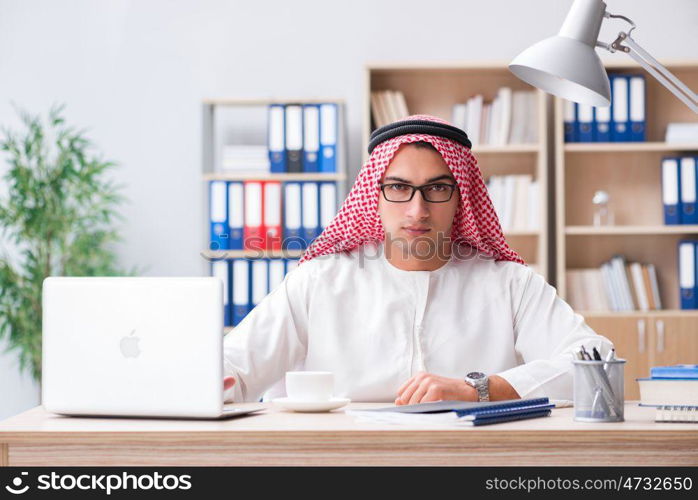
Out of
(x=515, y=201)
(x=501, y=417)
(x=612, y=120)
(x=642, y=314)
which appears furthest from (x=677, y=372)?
(x=612, y=120)

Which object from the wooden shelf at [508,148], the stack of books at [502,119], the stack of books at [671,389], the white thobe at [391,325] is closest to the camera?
the stack of books at [671,389]

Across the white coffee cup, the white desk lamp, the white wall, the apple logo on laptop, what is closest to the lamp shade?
the white desk lamp

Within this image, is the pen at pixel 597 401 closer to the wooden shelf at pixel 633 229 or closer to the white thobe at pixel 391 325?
the white thobe at pixel 391 325

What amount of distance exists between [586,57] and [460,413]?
758 mm

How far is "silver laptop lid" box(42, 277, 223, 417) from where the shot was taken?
1.50 metres

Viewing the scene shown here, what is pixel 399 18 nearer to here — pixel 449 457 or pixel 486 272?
pixel 486 272

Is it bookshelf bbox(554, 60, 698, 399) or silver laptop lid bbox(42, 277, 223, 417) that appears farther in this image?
bookshelf bbox(554, 60, 698, 399)

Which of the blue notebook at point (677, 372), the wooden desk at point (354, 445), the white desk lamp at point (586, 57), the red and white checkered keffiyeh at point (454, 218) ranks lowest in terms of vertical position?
the wooden desk at point (354, 445)

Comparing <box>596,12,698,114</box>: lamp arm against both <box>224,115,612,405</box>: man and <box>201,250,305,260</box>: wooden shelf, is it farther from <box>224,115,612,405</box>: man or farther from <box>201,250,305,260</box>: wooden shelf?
<box>201,250,305,260</box>: wooden shelf

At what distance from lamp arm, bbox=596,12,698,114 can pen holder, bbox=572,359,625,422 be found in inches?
22.0

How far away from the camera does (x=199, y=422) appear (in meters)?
1.50

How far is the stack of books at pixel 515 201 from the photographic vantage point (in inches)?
172

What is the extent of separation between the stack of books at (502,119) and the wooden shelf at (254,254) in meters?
1.05

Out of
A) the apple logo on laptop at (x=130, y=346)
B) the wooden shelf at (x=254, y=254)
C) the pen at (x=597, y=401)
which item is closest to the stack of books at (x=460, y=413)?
the pen at (x=597, y=401)
